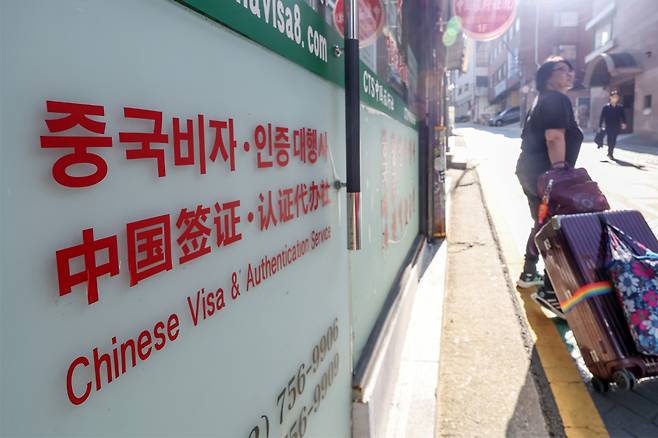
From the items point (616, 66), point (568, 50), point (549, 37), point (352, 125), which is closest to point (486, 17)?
point (352, 125)

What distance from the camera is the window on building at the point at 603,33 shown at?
26266 millimetres

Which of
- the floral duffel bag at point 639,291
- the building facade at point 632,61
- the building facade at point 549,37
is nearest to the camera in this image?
the floral duffel bag at point 639,291

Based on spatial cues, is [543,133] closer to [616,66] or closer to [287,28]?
→ [287,28]

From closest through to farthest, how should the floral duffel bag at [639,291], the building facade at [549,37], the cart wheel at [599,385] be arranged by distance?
the floral duffel bag at [639,291] < the cart wheel at [599,385] < the building facade at [549,37]

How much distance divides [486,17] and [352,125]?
4303 mm

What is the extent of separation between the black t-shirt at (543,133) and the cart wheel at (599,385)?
5.82 ft

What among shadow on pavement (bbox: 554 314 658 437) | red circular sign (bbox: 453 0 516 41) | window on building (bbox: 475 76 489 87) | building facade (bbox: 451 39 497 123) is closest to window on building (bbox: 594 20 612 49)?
red circular sign (bbox: 453 0 516 41)

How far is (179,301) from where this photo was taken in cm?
89

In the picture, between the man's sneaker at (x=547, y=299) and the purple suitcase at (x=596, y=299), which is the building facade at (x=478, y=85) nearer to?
the man's sneaker at (x=547, y=299)

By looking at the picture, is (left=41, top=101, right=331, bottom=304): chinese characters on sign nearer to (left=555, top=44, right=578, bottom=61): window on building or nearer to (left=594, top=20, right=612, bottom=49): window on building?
(left=594, top=20, right=612, bottom=49): window on building

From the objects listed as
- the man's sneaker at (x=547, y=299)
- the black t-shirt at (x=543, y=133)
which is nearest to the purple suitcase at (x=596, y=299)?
the man's sneaker at (x=547, y=299)

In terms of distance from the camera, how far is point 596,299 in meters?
2.53

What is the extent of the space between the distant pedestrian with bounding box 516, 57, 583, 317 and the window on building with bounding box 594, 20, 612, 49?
26987mm

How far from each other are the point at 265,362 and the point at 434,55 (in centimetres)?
525
